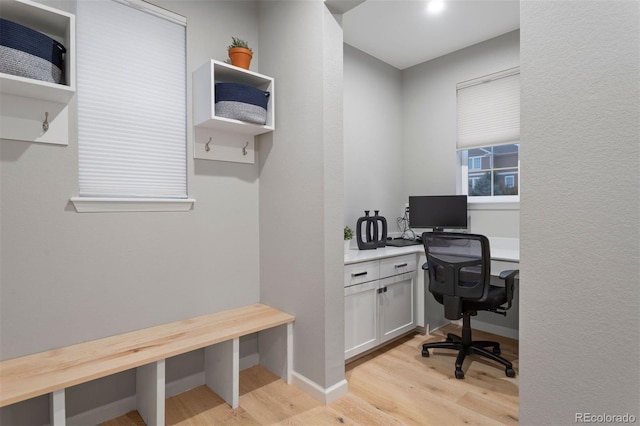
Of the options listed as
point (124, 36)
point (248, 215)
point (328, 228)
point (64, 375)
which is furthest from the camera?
point (248, 215)

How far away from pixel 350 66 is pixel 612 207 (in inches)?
111

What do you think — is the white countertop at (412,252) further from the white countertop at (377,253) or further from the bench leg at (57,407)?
the bench leg at (57,407)

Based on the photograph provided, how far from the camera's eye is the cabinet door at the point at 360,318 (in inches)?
96.1

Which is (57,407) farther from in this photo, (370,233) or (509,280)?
(509,280)

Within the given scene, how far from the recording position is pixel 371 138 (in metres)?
3.58

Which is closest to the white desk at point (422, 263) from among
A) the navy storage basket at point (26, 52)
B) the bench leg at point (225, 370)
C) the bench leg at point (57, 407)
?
the bench leg at point (225, 370)

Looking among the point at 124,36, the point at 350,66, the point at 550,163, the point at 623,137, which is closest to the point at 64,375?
the point at 124,36

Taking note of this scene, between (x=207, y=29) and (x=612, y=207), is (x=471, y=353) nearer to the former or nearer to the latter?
(x=612, y=207)

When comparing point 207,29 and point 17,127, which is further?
point 207,29

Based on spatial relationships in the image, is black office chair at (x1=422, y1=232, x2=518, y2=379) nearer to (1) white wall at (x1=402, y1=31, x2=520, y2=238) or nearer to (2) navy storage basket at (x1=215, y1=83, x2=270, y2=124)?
(1) white wall at (x1=402, y1=31, x2=520, y2=238)

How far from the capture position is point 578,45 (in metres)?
1.06

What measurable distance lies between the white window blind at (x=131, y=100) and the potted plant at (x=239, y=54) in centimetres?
30

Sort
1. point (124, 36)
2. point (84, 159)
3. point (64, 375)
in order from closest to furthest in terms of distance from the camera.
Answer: point (64, 375) < point (84, 159) < point (124, 36)

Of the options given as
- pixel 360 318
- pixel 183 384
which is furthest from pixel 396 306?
pixel 183 384
